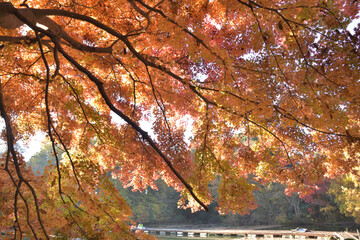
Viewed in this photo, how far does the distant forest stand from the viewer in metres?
20.9

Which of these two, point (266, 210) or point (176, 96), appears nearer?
point (176, 96)

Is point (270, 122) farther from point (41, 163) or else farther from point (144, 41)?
point (41, 163)

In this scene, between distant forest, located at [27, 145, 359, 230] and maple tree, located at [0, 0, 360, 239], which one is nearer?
maple tree, located at [0, 0, 360, 239]

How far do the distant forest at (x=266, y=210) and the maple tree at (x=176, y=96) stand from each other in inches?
537

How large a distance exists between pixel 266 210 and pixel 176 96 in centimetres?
2114

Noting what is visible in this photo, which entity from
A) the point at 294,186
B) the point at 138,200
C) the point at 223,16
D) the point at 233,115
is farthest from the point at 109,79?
the point at 138,200

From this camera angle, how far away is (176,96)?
595 centimetres

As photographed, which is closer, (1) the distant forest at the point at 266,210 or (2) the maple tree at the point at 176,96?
(2) the maple tree at the point at 176,96

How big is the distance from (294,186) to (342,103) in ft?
5.44

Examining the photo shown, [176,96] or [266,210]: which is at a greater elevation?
[176,96]

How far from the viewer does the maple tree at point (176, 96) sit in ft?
9.52

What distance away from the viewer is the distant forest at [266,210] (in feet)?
68.5

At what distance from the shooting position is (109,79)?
625 centimetres

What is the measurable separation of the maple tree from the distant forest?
13.7 metres
